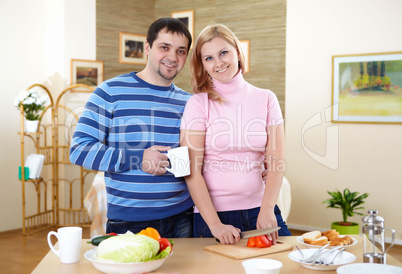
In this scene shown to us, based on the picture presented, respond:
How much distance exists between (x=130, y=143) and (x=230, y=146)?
1.40ft

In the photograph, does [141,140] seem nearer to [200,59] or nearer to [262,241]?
[200,59]

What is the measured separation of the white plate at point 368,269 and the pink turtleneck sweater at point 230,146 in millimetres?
643

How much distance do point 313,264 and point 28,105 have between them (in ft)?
14.1

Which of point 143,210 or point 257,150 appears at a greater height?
point 257,150

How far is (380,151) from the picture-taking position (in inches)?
192

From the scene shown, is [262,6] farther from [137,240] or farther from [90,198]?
[137,240]

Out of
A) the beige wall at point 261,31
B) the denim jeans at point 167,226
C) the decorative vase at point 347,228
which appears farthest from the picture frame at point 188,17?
the denim jeans at point 167,226

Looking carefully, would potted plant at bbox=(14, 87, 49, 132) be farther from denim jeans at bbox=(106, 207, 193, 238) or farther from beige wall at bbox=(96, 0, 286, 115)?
denim jeans at bbox=(106, 207, 193, 238)

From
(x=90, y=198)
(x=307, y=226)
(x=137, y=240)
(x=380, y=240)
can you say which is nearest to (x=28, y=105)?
(x=90, y=198)

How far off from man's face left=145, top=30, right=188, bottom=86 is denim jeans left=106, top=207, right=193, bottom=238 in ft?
1.98

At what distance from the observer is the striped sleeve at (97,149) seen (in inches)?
74.6

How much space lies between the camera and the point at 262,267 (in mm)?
1341

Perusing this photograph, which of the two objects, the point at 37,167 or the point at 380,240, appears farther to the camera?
the point at 37,167

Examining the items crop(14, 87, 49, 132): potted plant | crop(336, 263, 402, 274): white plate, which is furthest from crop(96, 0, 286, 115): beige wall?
crop(336, 263, 402, 274): white plate
